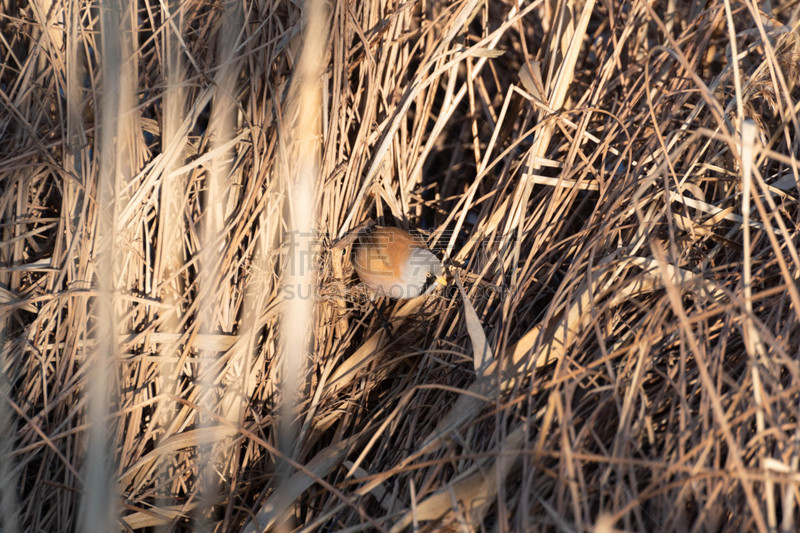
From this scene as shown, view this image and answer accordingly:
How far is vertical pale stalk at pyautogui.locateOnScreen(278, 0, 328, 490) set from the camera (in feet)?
4.99

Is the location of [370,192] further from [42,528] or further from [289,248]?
[42,528]

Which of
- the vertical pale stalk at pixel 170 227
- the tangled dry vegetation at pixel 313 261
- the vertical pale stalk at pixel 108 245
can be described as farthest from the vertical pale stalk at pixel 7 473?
the vertical pale stalk at pixel 170 227

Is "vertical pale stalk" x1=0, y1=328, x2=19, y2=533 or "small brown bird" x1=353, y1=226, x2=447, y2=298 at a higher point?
"small brown bird" x1=353, y1=226, x2=447, y2=298

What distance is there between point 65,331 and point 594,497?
136cm

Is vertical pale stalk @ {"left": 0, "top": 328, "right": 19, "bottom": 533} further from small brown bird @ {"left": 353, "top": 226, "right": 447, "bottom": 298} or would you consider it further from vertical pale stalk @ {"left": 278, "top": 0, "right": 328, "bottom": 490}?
small brown bird @ {"left": 353, "top": 226, "right": 447, "bottom": 298}

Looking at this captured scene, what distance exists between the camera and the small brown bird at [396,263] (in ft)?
5.39

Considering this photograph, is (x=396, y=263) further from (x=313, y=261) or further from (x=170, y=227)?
(x=170, y=227)

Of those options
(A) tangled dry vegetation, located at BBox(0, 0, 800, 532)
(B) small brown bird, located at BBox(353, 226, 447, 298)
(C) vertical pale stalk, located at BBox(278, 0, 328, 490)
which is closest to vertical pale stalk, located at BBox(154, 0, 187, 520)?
(A) tangled dry vegetation, located at BBox(0, 0, 800, 532)

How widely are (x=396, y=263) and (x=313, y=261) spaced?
0.76 feet

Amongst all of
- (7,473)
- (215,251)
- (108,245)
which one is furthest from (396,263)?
(7,473)

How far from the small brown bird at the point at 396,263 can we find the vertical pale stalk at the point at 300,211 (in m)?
0.16

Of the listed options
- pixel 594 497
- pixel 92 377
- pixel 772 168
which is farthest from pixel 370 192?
pixel 772 168

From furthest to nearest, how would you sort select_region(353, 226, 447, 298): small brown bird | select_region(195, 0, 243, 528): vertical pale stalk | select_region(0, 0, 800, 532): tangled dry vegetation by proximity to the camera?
select_region(353, 226, 447, 298): small brown bird → select_region(195, 0, 243, 528): vertical pale stalk → select_region(0, 0, 800, 532): tangled dry vegetation

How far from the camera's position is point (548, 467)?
1.21 meters
